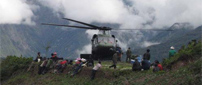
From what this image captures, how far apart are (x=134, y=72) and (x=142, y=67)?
0.90 m

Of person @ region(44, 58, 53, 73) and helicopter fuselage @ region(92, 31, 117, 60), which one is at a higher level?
helicopter fuselage @ region(92, 31, 117, 60)

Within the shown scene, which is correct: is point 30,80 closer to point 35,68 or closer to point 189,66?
point 35,68

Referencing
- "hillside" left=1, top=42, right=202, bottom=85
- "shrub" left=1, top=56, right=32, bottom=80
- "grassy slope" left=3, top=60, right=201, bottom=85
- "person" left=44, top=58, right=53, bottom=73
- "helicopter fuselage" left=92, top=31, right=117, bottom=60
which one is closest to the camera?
"hillside" left=1, top=42, right=202, bottom=85

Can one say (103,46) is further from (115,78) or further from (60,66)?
(115,78)

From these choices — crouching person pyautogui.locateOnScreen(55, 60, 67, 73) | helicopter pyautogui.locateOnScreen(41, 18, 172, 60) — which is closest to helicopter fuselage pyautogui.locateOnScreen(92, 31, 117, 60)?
helicopter pyautogui.locateOnScreen(41, 18, 172, 60)

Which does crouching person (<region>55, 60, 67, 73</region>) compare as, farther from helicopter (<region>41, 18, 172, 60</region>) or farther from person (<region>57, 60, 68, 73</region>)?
helicopter (<region>41, 18, 172, 60</region>)

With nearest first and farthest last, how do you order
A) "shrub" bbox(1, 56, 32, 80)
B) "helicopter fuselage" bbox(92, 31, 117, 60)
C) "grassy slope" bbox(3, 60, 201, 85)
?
"grassy slope" bbox(3, 60, 201, 85)
"shrub" bbox(1, 56, 32, 80)
"helicopter fuselage" bbox(92, 31, 117, 60)

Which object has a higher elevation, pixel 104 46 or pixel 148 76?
pixel 104 46

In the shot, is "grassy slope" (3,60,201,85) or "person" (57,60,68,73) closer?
"grassy slope" (3,60,201,85)

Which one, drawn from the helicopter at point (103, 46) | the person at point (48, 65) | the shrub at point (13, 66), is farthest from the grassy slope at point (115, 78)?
the helicopter at point (103, 46)

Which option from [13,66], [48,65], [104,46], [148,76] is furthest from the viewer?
[13,66]

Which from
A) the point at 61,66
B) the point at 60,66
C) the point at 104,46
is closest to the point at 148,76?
the point at 61,66

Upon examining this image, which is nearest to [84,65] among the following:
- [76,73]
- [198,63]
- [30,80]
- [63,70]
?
[76,73]

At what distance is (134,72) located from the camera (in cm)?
2525
